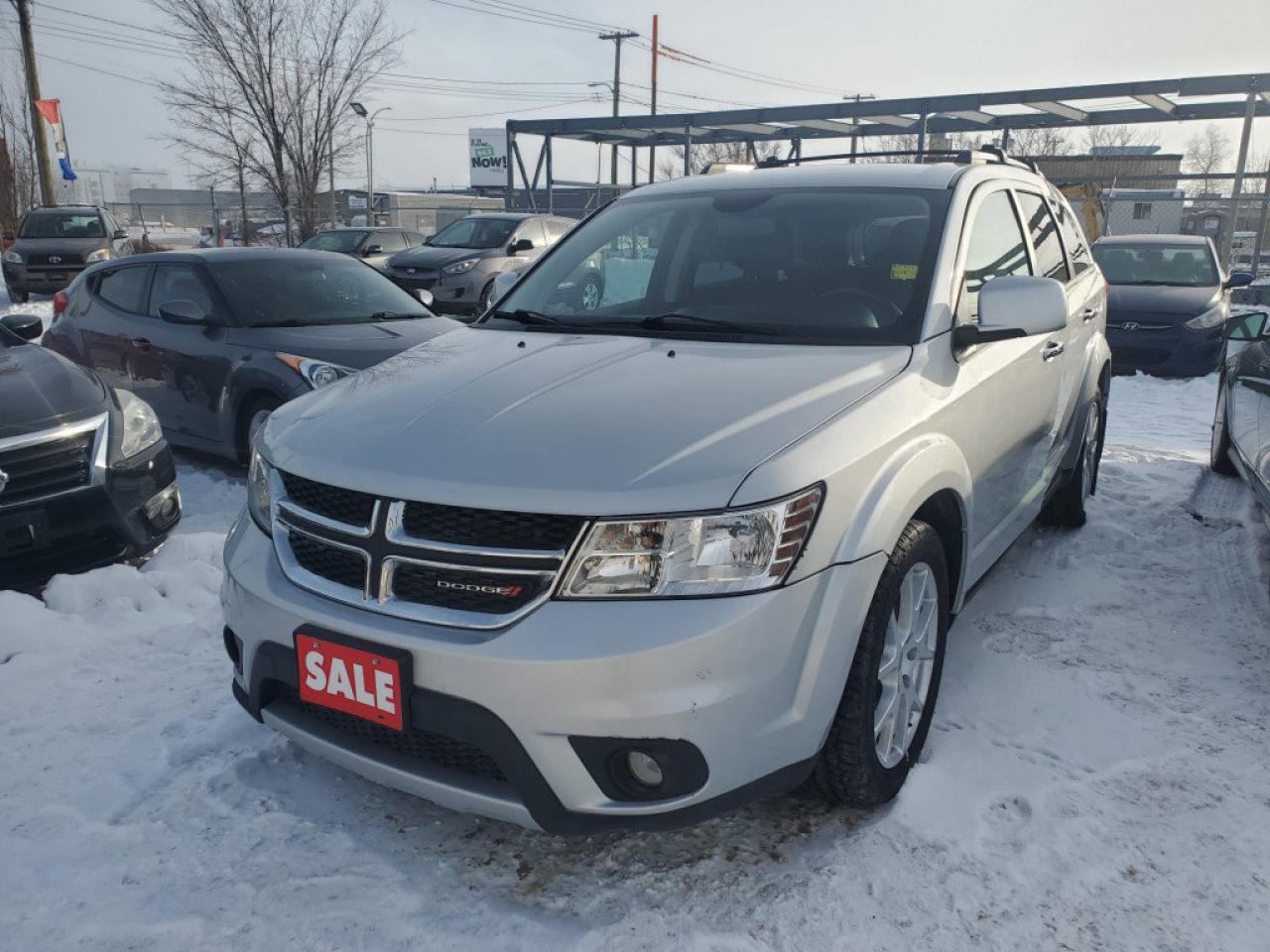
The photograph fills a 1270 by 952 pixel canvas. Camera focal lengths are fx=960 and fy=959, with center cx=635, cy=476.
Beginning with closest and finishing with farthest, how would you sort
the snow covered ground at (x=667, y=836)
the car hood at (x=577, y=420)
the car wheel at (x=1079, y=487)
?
the car hood at (x=577, y=420)
the snow covered ground at (x=667, y=836)
the car wheel at (x=1079, y=487)

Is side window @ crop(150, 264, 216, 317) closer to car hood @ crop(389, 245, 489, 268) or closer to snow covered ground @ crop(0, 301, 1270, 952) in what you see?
snow covered ground @ crop(0, 301, 1270, 952)

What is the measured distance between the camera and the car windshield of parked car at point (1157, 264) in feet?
36.0

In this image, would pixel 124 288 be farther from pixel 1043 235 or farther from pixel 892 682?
pixel 892 682

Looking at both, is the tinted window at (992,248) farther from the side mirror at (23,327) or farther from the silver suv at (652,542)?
the side mirror at (23,327)

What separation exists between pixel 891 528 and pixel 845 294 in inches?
38.1

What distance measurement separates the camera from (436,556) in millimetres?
2072

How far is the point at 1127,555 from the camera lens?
14.9 feet

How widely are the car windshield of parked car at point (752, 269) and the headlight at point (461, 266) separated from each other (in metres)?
9.61

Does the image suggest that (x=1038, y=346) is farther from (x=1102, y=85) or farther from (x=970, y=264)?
(x=1102, y=85)

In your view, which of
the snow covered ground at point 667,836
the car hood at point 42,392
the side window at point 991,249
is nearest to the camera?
the snow covered ground at point 667,836

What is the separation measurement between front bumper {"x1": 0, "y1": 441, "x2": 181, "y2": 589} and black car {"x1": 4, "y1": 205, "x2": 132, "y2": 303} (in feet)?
45.9

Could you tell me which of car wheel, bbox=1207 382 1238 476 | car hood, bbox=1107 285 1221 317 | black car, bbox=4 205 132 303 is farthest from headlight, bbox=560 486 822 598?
black car, bbox=4 205 132 303

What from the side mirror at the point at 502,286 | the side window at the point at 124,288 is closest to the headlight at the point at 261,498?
the side mirror at the point at 502,286

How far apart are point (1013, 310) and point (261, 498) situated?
2.19 meters
